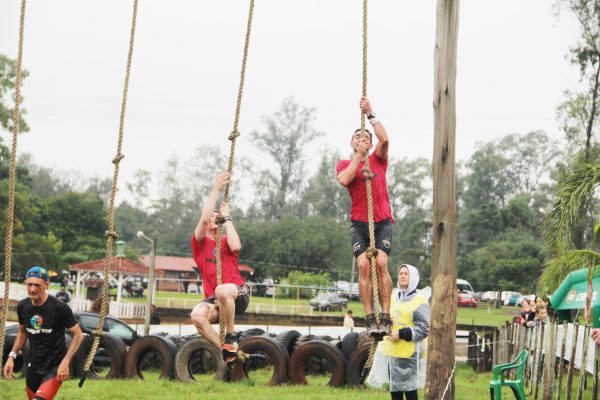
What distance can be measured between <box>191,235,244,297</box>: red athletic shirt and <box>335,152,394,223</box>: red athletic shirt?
134 cm

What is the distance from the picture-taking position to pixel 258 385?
46.6ft

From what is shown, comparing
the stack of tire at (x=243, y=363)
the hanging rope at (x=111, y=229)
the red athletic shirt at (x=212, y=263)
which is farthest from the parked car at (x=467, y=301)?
the hanging rope at (x=111, y=229)

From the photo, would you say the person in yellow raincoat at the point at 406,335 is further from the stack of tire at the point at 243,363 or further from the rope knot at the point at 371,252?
the stack of tire at the point at 243,363

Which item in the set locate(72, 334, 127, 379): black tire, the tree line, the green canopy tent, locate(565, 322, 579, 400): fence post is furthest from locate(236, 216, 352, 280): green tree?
locate(565, 322, 579, 400): fence post

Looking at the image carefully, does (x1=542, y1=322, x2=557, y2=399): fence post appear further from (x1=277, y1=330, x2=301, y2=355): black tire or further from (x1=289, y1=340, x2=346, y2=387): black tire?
(x1=277, y1=330, x2=301, y2=355): black tire

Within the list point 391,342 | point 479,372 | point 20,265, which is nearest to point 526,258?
point 20,265

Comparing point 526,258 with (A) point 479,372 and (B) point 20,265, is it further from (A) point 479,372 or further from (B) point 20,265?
(A) point 479,372

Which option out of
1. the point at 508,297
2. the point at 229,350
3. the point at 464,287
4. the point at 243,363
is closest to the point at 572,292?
the point at 243,363

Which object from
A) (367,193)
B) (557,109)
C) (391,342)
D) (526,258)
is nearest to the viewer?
(367,193)

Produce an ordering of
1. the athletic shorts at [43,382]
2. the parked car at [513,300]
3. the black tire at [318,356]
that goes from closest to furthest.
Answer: the athletic shorts at [43,382], the black tire at [318,356], the parked car at [513,300]

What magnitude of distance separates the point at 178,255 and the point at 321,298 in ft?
122

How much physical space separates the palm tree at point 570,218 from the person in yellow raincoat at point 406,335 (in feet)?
10.9

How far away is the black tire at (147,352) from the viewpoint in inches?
573

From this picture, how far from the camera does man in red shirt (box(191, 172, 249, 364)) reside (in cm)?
774
